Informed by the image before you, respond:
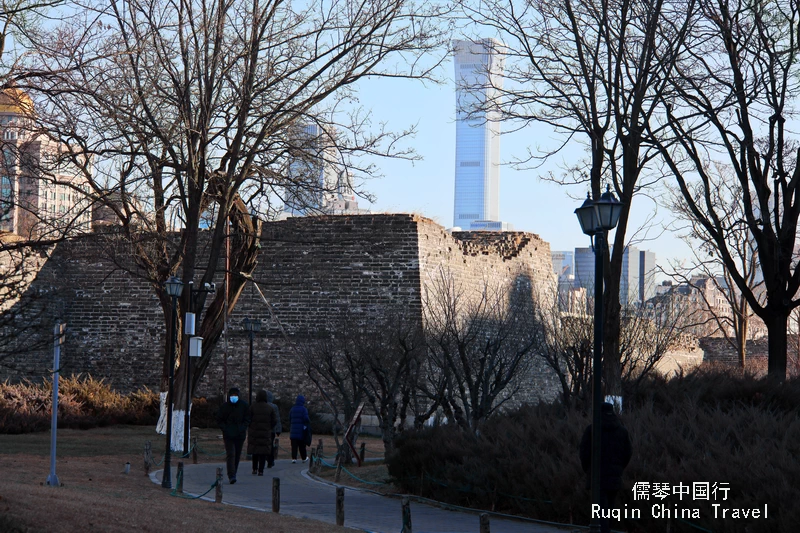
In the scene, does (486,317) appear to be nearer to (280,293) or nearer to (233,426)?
(280,293)

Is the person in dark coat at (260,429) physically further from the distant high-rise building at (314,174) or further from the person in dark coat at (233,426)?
the distant high-rise building at (314,174)

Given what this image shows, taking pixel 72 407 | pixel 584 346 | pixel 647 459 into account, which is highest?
pixel 584 346

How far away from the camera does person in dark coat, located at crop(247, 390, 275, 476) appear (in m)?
17.2

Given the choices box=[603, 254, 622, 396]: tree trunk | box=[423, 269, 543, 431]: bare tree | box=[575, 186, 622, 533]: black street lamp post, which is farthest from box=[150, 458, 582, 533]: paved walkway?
box=[423, 269, 543, 431]: bare tree

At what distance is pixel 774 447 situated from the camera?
37.6 feet

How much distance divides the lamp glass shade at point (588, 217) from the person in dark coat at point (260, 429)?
7.98 m

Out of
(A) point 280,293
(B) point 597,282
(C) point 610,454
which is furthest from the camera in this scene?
(A) point 280,293

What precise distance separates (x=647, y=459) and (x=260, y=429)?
24.7 ft

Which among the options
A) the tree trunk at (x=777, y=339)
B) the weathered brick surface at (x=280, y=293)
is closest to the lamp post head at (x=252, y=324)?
the weathered brick surface at (x=280, y=293)

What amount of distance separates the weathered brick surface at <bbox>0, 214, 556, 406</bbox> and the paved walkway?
511 inches

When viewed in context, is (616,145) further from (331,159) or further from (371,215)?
(371,215)

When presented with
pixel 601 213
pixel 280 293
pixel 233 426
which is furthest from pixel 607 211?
pixel 280 293

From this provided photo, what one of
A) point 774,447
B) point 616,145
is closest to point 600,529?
point 774,447

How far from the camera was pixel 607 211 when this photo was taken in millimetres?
10531
